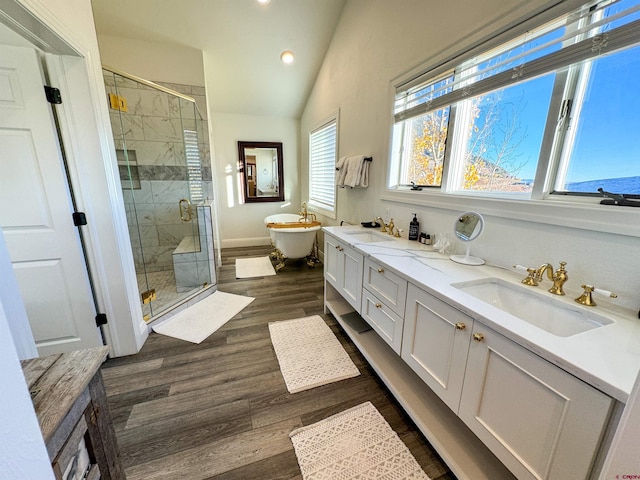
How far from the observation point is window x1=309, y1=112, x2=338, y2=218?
12.1ft

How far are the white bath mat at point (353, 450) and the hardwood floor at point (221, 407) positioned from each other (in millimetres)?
50

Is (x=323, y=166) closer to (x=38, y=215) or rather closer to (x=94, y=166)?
(x=94, y=166)

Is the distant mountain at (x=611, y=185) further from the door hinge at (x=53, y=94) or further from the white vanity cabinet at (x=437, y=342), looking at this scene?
the door hinge at (x=53, y=94)

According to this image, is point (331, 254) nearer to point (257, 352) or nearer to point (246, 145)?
point (257, 352)

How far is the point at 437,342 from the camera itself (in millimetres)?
1239

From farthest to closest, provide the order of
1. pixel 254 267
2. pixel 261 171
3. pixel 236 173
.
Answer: pixel 261 171, pixel 236 173, pixel 254 267

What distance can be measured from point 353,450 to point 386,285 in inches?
35.8

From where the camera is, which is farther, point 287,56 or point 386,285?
point 287,56

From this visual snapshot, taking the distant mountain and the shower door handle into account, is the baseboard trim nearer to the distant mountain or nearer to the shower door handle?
the shower door handle

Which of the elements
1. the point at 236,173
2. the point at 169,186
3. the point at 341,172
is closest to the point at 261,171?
the point at 236,173

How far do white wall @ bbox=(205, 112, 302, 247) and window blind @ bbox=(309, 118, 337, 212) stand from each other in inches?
28.2

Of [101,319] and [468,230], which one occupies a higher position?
[468,230]

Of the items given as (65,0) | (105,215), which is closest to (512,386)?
(105,215)

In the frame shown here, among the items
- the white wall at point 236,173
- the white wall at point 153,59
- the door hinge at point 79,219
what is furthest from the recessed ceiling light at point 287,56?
the door hinge at point 79,219
